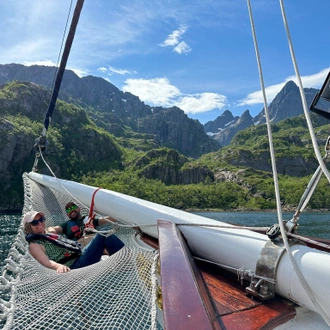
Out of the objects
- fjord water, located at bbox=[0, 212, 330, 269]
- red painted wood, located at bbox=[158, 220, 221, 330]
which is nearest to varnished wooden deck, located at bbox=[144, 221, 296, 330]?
red painted wood, located at bbox=[158, 220, 221, 330]

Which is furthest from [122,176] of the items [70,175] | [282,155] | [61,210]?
[61,210]

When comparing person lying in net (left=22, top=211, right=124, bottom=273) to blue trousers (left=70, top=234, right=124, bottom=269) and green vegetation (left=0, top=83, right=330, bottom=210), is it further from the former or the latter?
green vegetation (left=0, top=83, right=330, bottom=210)

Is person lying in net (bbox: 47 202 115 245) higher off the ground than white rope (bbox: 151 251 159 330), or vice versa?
white rope (bbox: 151 251 159 330)

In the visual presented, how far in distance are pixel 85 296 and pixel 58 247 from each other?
2145 mm

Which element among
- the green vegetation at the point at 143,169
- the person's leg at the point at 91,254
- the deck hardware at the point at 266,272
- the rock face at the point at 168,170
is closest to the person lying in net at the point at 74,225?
the person's leg at the point at 91,254

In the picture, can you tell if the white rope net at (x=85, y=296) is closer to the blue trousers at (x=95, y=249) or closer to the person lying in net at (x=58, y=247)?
the person lying in net at (x=58, y=247)

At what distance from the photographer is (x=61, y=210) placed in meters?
7.59

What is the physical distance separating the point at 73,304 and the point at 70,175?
4324 inches

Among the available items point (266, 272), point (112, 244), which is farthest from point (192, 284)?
point (112, 244)

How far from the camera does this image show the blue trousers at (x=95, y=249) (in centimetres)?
432

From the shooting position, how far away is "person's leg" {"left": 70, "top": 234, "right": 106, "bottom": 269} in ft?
14.1

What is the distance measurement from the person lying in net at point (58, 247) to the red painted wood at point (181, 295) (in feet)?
6.47

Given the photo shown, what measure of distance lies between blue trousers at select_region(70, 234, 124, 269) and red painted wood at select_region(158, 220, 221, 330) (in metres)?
2.39

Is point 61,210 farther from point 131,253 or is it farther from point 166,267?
point 166,267
